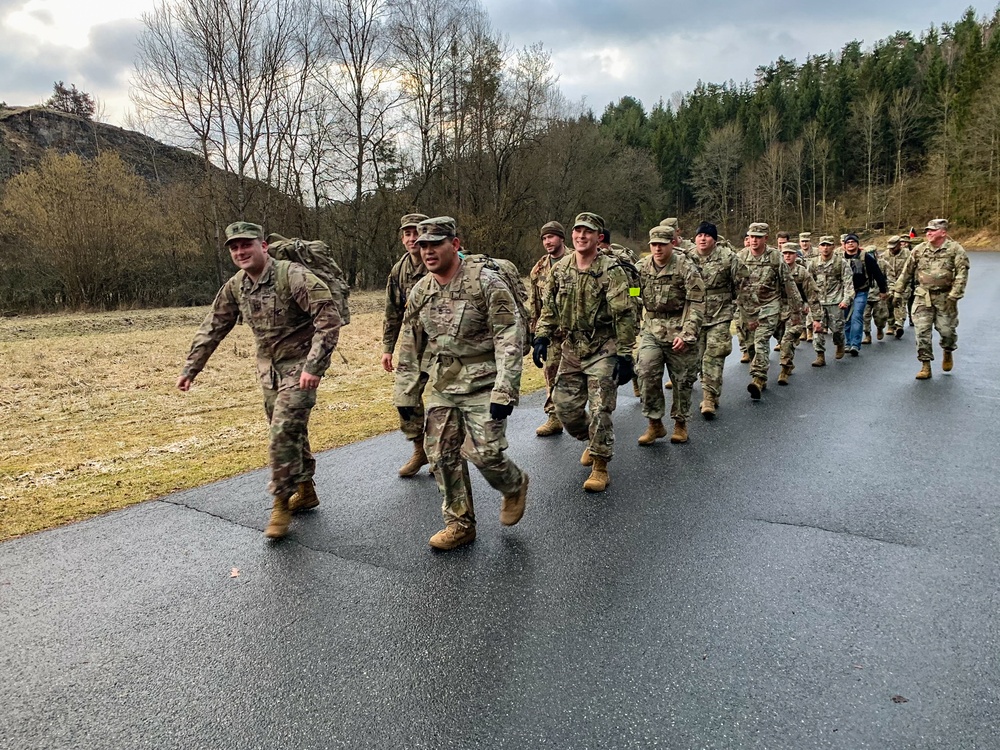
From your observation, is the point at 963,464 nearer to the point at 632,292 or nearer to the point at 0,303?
the point at 632,292

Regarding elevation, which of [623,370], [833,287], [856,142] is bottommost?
[623,370]

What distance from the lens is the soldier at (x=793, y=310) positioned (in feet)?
33.2

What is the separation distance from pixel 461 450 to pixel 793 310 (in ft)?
23.9

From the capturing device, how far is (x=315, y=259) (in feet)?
17.9

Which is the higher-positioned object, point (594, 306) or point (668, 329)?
point (594, 306)

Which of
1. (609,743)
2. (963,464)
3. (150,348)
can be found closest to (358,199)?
(150,348)

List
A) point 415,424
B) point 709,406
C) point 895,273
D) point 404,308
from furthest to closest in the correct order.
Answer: point 895,273 < point 709,406 < point 404,308 < point 415,424

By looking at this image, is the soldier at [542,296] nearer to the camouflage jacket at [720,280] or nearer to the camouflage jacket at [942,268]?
the camouflage jacket at [720,280]

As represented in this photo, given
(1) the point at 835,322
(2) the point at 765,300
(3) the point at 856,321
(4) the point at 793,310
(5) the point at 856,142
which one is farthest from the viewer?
(5) the point at 856,142

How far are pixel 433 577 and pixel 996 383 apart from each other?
895 centimetres

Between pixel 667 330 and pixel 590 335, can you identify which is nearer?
pixel 590 335

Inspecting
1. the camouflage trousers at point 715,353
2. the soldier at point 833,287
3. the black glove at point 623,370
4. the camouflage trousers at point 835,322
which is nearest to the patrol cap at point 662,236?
the camouflage trousers at point 715,353

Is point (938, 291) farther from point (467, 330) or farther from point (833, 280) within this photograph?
point (467, 330)

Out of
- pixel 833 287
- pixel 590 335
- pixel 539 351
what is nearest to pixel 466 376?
pixel 539 351
